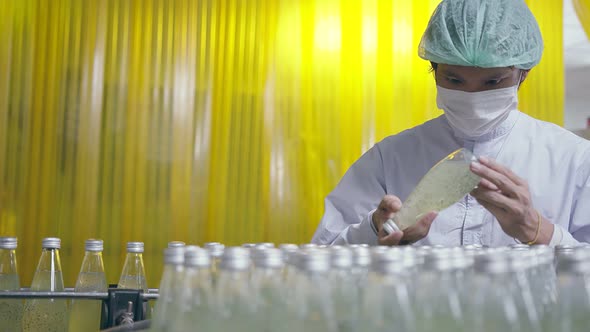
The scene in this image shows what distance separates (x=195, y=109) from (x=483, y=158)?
1.98 m

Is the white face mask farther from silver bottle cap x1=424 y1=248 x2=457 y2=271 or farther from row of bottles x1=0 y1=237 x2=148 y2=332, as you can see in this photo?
silver bottle cap x1=424 y1=248 x2=457 y2=271

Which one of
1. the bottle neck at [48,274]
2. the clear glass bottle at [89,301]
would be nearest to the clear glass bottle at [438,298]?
the clear glass bottle at [89,301]

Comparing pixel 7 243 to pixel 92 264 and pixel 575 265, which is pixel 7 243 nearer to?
pixel 92 264

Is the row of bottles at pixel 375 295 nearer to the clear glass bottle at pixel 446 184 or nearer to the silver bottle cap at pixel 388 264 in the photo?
the silver bottle cap at pixel 388 264

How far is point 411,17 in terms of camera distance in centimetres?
323

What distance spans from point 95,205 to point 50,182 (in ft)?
0.77

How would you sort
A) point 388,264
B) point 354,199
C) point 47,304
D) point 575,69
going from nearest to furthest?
1. point 388,264
2. point 47,304
3. point 354,199
4. point 575,69

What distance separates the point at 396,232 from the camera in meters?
1.46

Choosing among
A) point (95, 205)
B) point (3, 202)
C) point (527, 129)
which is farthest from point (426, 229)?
point (3, 202)

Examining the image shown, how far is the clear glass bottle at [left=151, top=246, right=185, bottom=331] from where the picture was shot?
30.0 inches

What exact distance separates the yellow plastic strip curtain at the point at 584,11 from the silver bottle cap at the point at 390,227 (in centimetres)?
209

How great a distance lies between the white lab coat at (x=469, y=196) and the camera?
1.73 meters

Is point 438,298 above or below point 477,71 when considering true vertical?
below

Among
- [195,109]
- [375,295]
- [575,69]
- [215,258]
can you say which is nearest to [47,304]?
[215,258]
